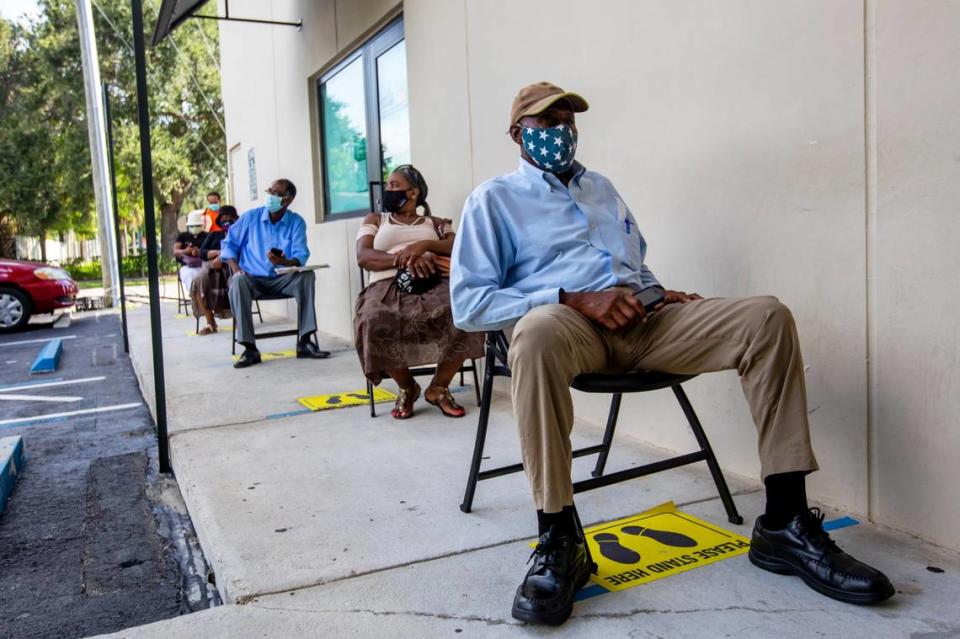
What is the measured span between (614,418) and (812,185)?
1022mm

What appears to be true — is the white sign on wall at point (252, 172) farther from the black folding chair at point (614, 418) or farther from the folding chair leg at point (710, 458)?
the folding chair leg at point (710, 458)

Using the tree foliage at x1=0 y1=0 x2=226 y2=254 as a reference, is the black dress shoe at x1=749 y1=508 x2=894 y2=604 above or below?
below

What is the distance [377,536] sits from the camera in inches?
105

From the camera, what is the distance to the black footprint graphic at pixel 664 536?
2471mm

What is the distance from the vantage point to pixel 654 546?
246 centimetres

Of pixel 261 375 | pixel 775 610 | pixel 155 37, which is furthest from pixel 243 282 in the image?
pixel 775 610

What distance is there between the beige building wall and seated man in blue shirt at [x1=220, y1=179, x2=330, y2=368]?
2.96 m

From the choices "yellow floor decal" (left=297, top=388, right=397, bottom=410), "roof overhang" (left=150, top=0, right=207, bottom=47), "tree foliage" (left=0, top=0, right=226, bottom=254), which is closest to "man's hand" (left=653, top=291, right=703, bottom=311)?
"yellow floor decal" (left=297, top=388, right=397, bottom=410)

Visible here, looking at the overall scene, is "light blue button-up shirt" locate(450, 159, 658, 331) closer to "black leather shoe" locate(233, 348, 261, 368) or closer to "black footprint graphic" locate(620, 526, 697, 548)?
"black footprint graphic" locate(620, 526, 697, 548)

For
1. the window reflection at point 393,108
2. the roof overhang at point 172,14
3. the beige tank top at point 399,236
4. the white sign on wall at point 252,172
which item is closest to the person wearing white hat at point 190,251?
the white sign on wall at point 252,172

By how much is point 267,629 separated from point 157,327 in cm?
206

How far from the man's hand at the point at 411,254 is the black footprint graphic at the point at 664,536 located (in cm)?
207

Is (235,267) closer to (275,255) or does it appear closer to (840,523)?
(275,255)

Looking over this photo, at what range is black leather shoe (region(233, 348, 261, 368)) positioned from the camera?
6.29 metres
